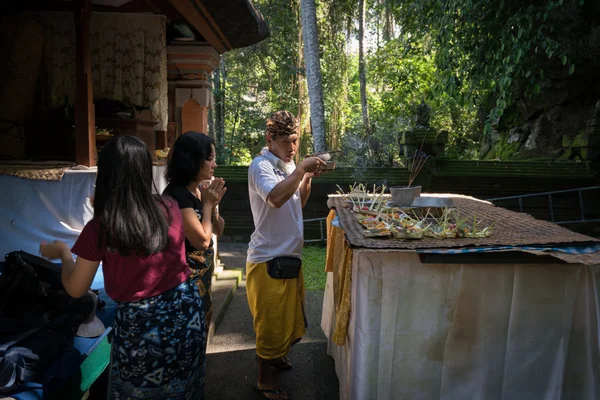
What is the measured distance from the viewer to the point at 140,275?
187 cm

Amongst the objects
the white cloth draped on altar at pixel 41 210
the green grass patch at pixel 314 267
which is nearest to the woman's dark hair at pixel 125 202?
the white cloth draped on altar at pixel 41 210

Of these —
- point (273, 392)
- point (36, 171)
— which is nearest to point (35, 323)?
point (273, 392)

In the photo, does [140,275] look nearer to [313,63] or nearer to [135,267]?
[135,267]

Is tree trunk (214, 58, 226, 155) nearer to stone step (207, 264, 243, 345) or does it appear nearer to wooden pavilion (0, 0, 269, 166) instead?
stone step (207, 264, 243, 345)

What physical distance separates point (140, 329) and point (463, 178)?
691 centimetres

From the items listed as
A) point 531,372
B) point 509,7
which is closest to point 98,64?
point 531,372

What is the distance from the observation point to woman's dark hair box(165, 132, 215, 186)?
2328mm

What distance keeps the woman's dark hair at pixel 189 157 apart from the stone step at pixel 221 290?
6.58ft

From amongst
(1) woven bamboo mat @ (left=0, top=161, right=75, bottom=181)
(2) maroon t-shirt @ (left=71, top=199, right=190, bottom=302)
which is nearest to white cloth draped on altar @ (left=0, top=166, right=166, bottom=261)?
(1) woven bamboo mat @ (left=0, top=161, right=75, bottom=181)

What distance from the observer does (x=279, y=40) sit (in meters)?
14.6

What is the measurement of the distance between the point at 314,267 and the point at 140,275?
4987 millimetres

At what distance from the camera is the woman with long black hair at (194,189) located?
218 centimetres

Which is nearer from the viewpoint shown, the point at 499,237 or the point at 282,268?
the point at 499,237

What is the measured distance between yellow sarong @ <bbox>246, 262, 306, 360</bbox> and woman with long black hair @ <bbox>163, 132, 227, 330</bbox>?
48 cm
